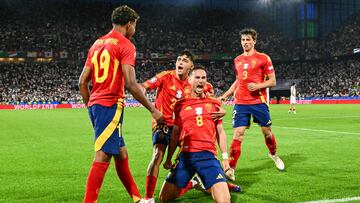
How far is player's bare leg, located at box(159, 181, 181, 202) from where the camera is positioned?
5277 mm

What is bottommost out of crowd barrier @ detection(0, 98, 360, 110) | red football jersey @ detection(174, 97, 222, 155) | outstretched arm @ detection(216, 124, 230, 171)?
crowd barrier @ detection(0, 98, 360, 110)

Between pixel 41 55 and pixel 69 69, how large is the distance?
5.29 meters

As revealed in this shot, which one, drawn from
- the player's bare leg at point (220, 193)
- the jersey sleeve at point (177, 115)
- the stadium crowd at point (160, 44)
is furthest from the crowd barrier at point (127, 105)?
the player's bare leg at point (220, 193)

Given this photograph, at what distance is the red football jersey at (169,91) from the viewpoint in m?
5.86

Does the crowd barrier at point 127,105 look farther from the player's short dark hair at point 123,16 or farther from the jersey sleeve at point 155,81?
the player's short dark hair at point 123,16

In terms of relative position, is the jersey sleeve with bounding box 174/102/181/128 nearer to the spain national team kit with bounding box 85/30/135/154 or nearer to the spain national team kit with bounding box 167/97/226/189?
the spain national team kit with bounding box 167/97/226/189

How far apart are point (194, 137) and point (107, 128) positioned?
1.08 metres

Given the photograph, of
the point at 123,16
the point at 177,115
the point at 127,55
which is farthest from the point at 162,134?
the point at 123,16

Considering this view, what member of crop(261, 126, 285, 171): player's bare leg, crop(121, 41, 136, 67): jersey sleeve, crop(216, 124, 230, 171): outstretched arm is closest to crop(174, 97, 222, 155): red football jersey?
crop(216, 124, 230, 171): outstretched arm

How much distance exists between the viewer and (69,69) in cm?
5519

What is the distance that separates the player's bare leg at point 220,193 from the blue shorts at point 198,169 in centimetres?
5

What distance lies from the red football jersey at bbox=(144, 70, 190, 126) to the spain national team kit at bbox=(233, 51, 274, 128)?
1997 millimetres

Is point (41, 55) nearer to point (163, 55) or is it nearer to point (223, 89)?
point (163, 55)

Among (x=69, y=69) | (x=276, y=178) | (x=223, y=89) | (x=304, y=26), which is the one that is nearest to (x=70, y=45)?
(x=69, y=69)
